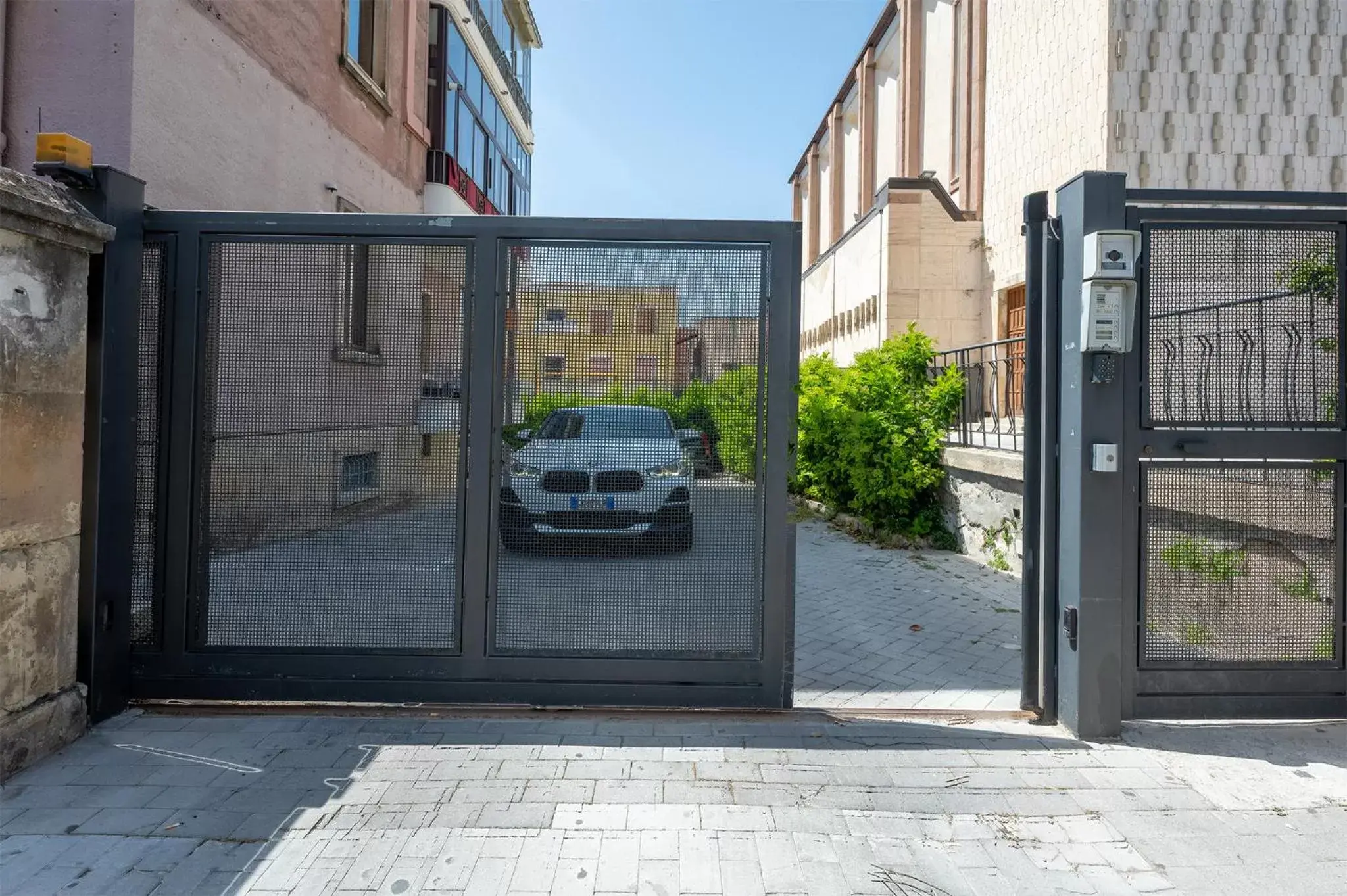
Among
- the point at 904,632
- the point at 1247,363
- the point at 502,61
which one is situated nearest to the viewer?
the point at 1247,363

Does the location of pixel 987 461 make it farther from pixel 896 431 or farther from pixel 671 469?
pixel 671 469

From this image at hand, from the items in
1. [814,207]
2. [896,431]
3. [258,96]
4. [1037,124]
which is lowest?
[896,431]

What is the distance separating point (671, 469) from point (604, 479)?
31 centimetres

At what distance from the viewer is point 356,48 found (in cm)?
1038

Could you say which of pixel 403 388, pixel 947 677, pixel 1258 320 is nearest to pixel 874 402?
pixel 947 677

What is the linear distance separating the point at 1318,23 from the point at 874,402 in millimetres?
7813

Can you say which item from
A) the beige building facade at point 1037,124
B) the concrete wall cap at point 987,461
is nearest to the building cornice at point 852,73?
the beige building facade at point 1037,124

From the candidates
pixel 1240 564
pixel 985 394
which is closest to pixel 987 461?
pixel 985 394

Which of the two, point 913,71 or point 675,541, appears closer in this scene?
point 675,541

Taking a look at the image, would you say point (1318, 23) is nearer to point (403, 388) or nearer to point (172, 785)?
point (403, 388)

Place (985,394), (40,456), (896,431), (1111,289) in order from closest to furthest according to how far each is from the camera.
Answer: (40,456) < (1111,289) < (985,394) < (896,431)

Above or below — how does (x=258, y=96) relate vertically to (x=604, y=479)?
above

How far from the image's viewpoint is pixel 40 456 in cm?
314

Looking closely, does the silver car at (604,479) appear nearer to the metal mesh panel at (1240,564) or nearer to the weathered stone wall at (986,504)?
the metal mesh panel at (1240,564)
